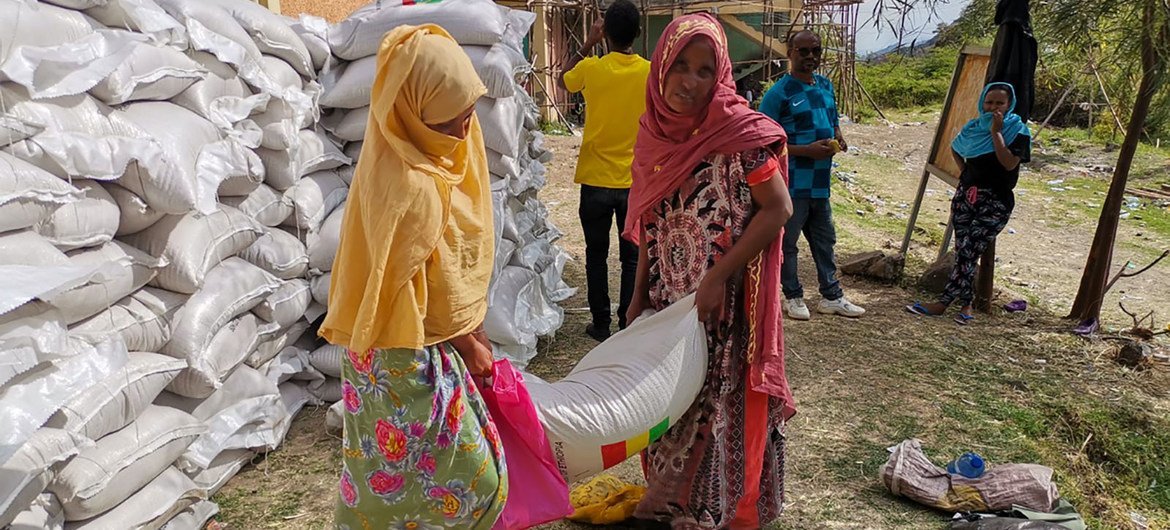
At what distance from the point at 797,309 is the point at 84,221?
3.73m

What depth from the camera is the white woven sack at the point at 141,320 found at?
2.17 m

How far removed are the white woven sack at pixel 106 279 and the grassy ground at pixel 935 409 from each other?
840 mm

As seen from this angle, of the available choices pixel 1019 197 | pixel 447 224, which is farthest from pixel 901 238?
pixel 447 224

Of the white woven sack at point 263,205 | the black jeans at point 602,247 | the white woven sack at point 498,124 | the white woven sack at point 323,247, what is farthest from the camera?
the black jeans at point 602,247

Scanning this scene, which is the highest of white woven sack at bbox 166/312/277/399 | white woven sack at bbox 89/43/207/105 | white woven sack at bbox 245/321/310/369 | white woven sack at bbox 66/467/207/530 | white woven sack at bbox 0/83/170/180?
white woven sack at bbox 89/43/207/105

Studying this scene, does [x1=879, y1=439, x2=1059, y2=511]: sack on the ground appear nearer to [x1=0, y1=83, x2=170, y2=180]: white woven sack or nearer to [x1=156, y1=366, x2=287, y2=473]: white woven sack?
[x1=156, y1=366, x2=287, y2=473]: white woven sack

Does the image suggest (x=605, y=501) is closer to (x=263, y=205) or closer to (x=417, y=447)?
(x=417, y=447)

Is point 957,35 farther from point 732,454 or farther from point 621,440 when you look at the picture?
point 621,440

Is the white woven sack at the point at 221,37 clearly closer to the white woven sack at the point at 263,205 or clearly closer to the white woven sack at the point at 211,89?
the white woven sack at the point at 211,89

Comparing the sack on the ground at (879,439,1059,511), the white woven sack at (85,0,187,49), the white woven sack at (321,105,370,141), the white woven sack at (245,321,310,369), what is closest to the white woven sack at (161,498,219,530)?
the white woven sack at (245,321,310,369)

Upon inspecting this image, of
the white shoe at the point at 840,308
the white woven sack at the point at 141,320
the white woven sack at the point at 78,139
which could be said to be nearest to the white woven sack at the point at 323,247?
the white woven sack at the point at 141,320

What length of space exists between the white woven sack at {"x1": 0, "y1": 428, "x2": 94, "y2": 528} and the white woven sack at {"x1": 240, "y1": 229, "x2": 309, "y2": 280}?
3.65 ft

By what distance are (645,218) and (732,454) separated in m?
0.74

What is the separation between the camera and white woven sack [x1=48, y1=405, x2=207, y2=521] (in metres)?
2.00
